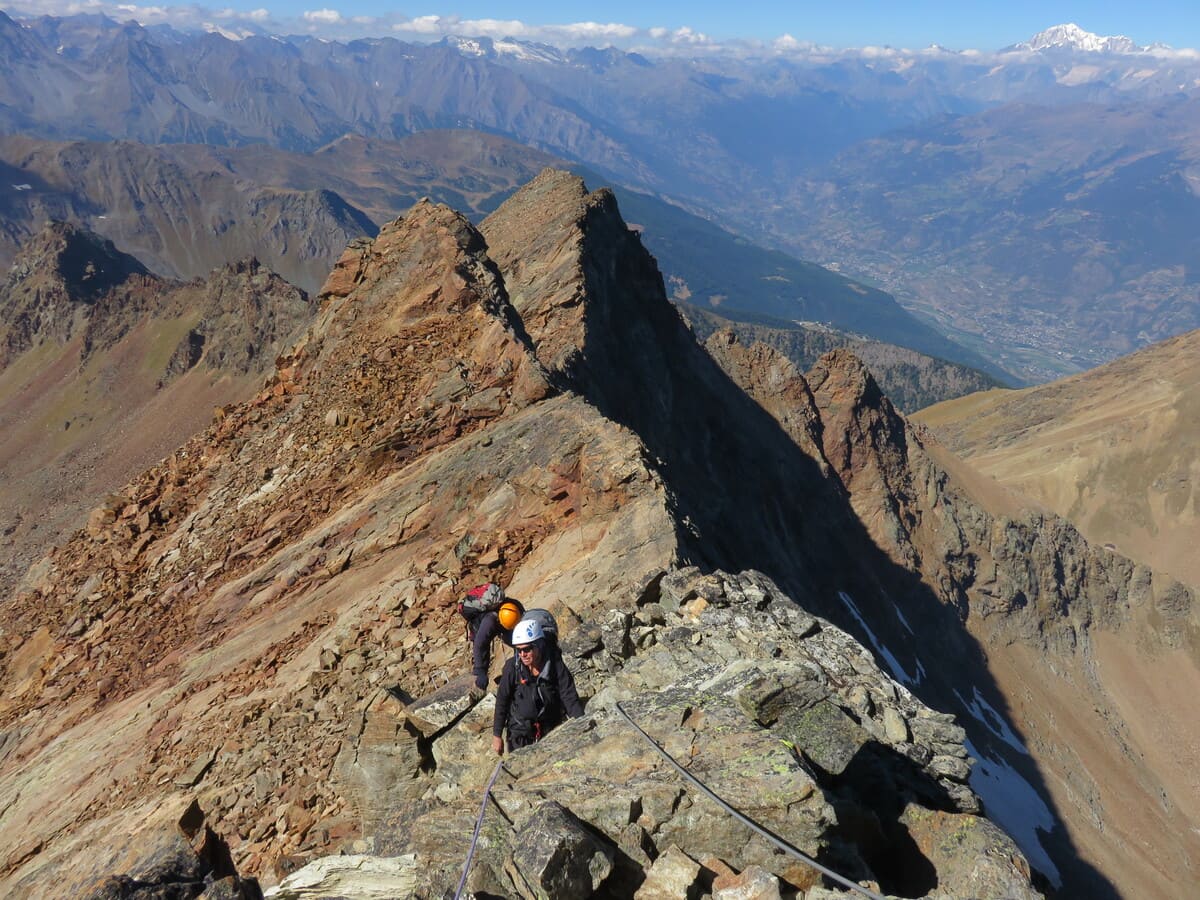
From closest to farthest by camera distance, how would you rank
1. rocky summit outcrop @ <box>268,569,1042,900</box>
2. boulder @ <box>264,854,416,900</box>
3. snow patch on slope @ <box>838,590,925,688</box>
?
rocky summit outcrop @ <box>268,569,1042,900</box> < boulder @ <box>264,854,416,900</box> < snow patch on slope @ <box>838,590,925,688</box>

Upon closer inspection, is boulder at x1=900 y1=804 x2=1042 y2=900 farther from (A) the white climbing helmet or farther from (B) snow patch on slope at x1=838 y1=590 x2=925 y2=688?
(B) snow patch on slope at x1=838 y1=590 x2=925 y2=688

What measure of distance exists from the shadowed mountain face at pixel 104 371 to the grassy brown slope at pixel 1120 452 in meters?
123

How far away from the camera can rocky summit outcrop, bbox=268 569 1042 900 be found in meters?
9.59

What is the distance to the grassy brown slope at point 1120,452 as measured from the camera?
393 feet

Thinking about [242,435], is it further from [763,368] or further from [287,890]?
[763,368]

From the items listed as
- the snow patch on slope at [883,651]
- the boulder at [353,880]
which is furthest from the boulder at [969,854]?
the snow patch on slope at [883,651]

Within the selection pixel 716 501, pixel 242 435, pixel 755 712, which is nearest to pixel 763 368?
pixel 716 501

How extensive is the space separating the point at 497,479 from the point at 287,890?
1355cm

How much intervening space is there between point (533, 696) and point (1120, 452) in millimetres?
144967

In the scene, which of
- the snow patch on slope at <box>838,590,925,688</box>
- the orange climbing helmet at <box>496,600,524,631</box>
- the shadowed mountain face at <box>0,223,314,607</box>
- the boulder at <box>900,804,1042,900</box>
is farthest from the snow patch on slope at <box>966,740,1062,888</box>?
the shadowed mountain face at <box>0,223,314,607</box>

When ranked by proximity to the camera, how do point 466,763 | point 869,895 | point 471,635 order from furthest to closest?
1. point 471,635
2. point 466,763
3. point 869,895

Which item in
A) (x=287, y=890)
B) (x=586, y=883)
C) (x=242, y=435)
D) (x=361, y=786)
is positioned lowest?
(x=242, y=435)

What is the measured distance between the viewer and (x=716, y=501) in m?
41.4

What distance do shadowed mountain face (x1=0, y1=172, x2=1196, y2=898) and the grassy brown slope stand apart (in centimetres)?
7441
